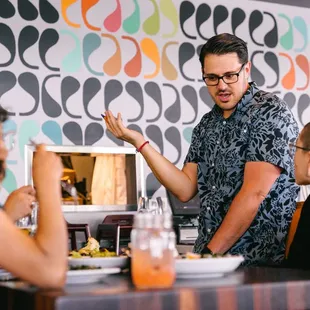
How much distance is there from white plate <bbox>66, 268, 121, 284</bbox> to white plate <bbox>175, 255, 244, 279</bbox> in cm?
17

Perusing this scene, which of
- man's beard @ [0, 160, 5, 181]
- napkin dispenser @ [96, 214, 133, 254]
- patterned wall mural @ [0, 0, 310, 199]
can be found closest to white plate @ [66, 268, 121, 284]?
man's beard @ [0, 160, 5, 181]

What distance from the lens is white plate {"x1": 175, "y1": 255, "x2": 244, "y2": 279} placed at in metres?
1.74

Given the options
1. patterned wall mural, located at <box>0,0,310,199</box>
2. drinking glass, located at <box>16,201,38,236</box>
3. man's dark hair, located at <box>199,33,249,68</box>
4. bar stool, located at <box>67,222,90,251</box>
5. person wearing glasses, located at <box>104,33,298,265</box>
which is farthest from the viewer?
patterned wall mural, located at <box>0,0,310,199</box>

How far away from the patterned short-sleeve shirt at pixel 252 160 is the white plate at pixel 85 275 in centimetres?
95

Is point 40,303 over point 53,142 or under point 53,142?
under

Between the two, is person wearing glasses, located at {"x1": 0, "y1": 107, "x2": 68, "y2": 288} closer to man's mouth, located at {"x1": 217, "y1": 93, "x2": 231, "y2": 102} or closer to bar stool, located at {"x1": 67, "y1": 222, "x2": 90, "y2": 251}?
man's mouth, located at {"x1": 217, "y1": 93, "x2": 231, "y2": 102}

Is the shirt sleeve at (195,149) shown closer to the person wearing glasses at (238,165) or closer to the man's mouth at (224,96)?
the person wearing glasses at (238,165)

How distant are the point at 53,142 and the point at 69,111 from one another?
278 mm

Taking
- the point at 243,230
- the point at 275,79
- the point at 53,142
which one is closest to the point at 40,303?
the point at 243,230

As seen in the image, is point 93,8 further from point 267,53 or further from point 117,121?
point 117,121

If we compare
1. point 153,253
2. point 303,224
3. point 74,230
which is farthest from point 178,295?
point 74,230

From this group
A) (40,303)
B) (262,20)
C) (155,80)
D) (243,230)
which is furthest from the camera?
(262,20)

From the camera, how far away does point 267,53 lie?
21.0ft

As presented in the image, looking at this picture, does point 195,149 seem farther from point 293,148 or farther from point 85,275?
point 85,275
